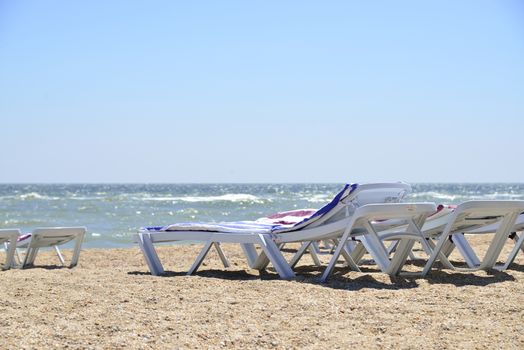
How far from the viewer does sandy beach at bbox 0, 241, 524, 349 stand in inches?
154

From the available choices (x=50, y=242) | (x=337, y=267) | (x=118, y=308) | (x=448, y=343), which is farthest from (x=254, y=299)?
(x=50, y=242)

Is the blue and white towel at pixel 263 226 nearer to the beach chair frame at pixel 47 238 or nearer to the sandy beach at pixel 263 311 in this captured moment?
the sandy beach at pixel 263 311

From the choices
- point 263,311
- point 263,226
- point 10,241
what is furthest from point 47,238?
point 263,311

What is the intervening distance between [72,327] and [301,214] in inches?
205

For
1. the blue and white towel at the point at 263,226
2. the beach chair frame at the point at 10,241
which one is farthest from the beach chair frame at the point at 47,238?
the blue and white towel at the point at 263,226

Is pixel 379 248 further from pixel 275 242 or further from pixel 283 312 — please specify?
pixel 283 312

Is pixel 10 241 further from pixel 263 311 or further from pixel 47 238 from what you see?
pixel 263 311

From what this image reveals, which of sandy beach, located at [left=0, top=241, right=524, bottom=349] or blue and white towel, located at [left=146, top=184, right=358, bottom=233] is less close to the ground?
blue and white towel, located at [left=146, top=184, right=358, bottom=233]

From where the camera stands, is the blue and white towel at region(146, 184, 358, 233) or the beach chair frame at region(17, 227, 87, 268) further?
the beach chair frame at region(17, 227, 87, 268)

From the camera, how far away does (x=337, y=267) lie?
7289 millimetres

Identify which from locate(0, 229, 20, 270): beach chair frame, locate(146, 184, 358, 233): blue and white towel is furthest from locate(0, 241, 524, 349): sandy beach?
locate(0, 229, 20, 270): beach chair frame

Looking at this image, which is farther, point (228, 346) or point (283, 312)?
point (283, 312)

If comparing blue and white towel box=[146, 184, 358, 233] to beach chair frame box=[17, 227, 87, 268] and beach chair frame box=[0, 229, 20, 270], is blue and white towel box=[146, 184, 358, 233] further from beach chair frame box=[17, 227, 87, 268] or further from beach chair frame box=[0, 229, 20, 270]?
beach chair frame box=[0, 229, 20, 270]

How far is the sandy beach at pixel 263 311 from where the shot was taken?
12.8 ft
